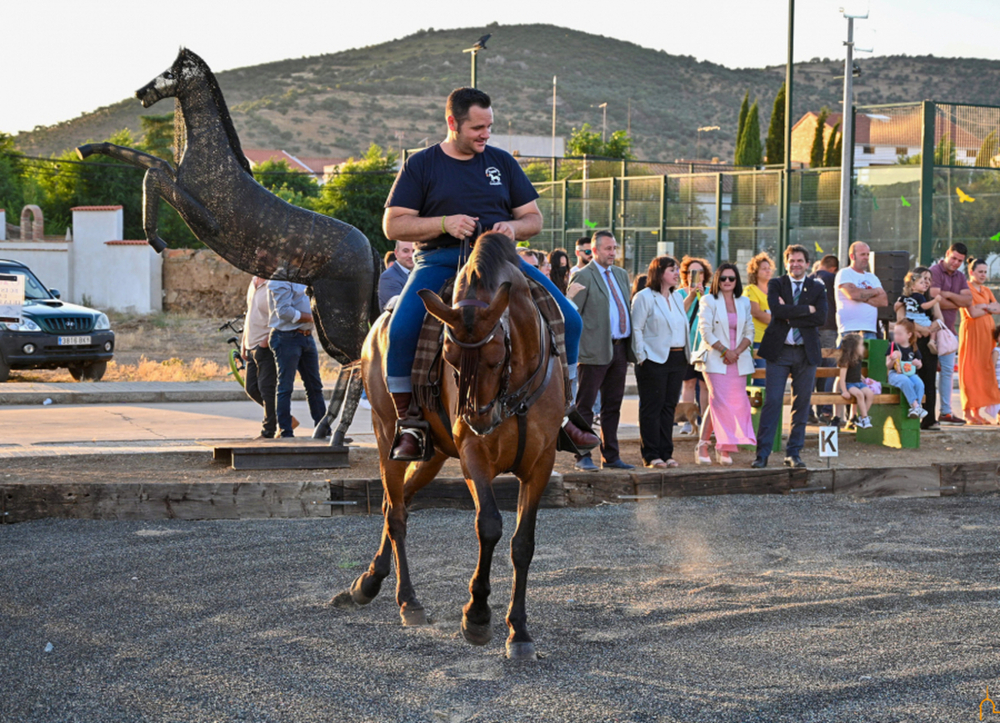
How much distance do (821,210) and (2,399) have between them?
724 inches

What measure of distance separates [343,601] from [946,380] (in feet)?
36.8

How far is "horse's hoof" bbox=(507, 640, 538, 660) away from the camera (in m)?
5.22

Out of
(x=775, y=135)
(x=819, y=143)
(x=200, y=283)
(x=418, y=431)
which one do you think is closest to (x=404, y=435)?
(x=418, y=431)

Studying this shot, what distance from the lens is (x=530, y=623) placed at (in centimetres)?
584

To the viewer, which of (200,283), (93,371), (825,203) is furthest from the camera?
(200,283)

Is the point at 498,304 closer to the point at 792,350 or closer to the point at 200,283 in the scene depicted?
the point at 792,350

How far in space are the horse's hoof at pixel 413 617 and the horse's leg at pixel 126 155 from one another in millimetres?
5178

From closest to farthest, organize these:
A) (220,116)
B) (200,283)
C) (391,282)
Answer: (220,116) → (391,282) → (200,283)

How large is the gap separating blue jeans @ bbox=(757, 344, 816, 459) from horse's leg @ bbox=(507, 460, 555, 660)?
18.5 ft

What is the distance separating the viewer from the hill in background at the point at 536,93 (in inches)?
4835

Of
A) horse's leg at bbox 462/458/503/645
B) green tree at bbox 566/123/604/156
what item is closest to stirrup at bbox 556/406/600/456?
horse's leg at bbox 462/458/503/645

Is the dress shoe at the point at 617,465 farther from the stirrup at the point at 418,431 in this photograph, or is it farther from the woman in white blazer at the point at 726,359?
the stirrup at the point at 418,431

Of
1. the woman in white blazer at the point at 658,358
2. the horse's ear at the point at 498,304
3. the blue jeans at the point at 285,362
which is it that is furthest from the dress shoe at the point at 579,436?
the blue jeans at the point at 285,362

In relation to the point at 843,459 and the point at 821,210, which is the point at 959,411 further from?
the point at 821,210
